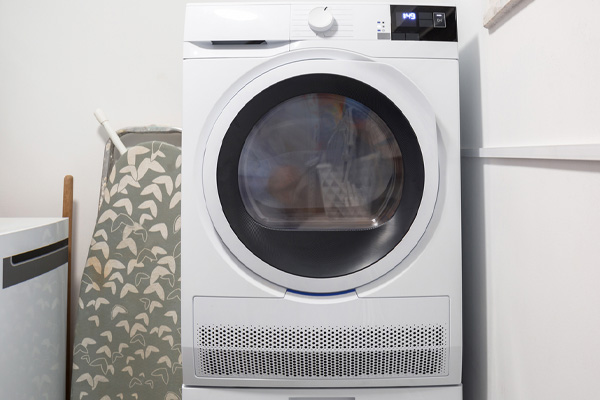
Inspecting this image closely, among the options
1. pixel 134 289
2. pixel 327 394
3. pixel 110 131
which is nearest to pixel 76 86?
pixel 110 131

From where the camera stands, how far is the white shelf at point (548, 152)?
579 mm

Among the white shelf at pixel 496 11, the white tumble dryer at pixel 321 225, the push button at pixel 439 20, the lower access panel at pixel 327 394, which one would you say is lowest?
the lower access panel at pixel 327 394

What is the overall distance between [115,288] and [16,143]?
0.69 m

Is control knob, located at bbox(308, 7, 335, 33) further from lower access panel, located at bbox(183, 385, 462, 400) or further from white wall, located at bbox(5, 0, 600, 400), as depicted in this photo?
lower access panel, located at bbox(183, 385, 462, 400)

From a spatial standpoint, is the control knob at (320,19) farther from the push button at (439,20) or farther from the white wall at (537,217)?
the white wall at (537,217)

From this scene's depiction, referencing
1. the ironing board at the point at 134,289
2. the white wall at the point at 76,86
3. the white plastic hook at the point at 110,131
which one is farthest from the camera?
the white wall at the point at 76,86

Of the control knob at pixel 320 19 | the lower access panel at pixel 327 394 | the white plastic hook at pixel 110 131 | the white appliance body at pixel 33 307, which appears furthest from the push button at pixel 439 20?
the white appliance body at pixel 33 307

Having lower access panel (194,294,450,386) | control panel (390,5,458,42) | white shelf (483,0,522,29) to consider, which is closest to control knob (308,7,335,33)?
control panel (390,5,458,42)

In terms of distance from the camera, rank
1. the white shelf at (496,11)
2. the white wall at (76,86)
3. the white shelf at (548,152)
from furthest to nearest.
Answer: the white wall at (76,86), the white shelf at (496,11), the white shelf at (548,152)

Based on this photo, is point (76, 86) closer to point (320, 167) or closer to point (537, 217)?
point (320, 167)

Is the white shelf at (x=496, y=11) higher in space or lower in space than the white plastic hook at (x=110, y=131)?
higher

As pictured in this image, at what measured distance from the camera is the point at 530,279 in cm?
79

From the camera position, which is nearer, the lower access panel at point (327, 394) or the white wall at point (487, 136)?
the white wall at point (487, 136)

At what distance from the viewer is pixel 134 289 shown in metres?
1.37
